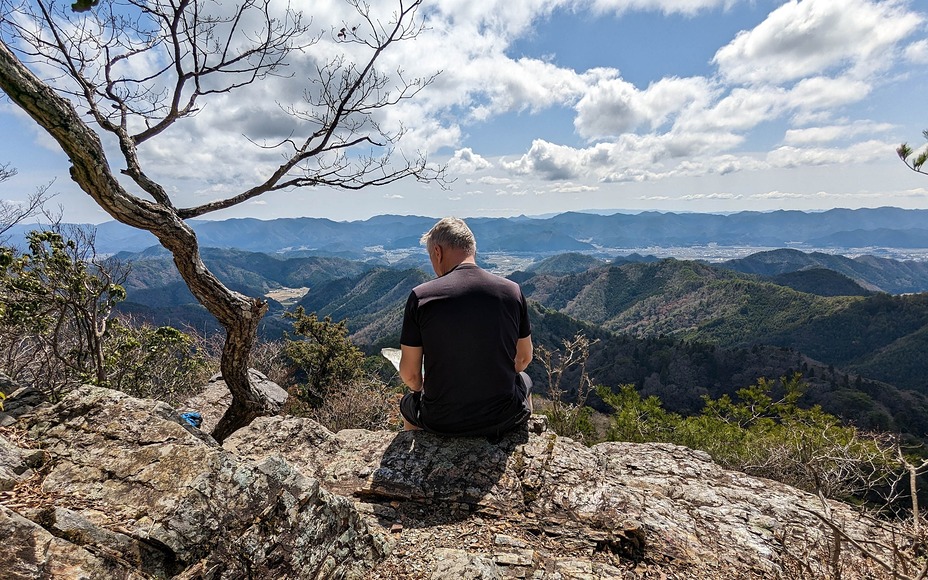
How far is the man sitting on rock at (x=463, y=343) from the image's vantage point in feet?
11.3

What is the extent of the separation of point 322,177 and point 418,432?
391 cm

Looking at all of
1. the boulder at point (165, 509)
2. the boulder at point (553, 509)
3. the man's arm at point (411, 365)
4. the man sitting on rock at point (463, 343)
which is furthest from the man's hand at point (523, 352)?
the boulder at point (165, 509)

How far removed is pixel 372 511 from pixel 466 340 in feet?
5.44

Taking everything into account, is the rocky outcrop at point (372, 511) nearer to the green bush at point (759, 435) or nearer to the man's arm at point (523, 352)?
the man's arm at point (523, 352)

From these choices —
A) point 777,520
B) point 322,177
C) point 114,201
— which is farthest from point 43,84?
point 777,520

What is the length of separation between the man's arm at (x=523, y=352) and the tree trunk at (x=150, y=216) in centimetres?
342

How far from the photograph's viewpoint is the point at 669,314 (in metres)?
171

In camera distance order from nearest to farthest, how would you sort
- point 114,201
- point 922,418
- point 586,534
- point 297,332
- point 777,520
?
1. point 586,534
2. point 777,520
3. point 114,201
4. point 297,332
5. point 922,418

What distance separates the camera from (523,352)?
13.4 ft

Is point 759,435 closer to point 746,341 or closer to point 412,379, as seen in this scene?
point 412,379

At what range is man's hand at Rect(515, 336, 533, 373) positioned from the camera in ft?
13.3

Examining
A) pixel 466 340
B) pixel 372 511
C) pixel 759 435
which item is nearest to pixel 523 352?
pixel 466 340

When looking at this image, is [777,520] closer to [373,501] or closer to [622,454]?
[622,454]

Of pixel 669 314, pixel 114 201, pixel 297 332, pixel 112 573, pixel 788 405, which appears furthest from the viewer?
pixel 669 314
